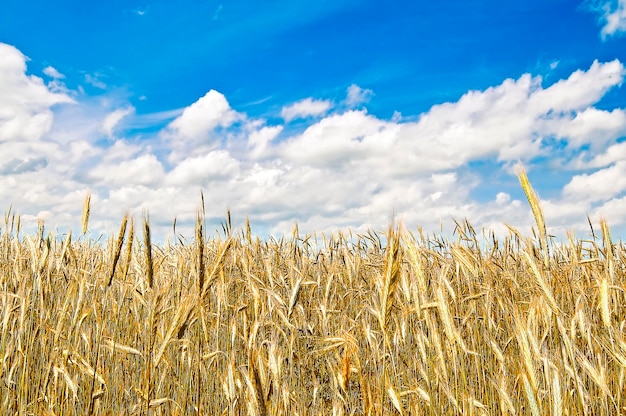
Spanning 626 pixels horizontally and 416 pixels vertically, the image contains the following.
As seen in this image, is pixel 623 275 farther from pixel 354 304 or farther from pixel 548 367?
pixel 548 367

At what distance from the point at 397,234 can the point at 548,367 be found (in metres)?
0.68

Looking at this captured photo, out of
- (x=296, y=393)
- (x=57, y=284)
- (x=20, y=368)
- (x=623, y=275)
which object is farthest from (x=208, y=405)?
(x=623, y=275)

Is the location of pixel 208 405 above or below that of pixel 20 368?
below

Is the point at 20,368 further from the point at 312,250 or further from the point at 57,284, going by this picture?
the point at 312,250

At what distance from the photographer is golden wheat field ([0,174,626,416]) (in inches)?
71.1

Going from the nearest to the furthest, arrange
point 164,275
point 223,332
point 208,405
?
point 208,405 < point 223,332 < point 164,275

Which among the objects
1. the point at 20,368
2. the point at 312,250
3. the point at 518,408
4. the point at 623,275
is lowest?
the point at 518,408

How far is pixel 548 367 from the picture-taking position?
1.72 meters

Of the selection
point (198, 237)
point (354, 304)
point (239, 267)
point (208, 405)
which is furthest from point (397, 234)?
point (239, 267)

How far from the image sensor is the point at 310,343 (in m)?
3.52

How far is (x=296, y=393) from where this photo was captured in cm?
255

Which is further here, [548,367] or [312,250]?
[312,250]

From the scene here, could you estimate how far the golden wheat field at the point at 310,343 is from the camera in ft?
5.92

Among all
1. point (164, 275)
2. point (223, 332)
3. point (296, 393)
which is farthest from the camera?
point (164, 275)
